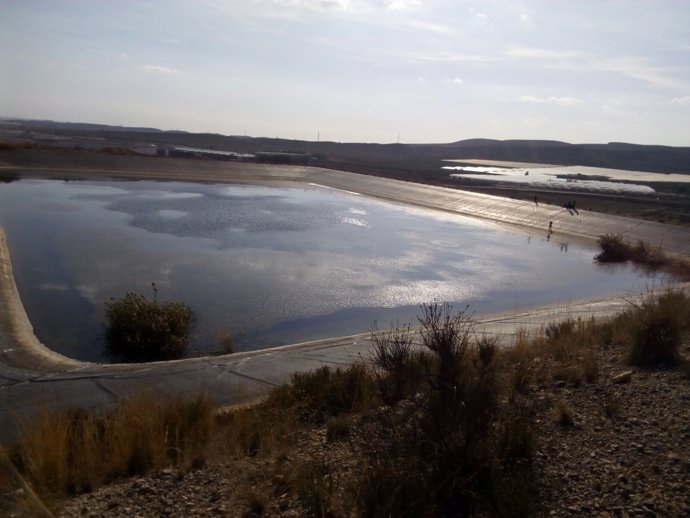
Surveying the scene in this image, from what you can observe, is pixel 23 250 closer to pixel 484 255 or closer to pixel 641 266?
pixel 484 255

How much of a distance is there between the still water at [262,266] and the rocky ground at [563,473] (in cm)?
699

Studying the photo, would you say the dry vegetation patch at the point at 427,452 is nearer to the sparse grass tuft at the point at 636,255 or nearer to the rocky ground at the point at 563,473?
the rocky ground at the point at 563,473

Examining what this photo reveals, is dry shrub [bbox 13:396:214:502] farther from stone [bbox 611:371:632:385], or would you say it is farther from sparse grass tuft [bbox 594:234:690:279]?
sparse grass tuft [bbox 594:234:690:279]

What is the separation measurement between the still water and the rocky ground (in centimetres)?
699

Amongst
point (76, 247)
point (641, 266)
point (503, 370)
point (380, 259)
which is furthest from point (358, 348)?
point (641, 266)

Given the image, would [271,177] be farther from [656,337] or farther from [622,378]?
[622,378]

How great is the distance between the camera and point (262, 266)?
2128 cm

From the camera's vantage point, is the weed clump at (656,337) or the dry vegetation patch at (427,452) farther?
the weed clump at (656,337)

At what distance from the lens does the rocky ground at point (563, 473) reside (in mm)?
4945

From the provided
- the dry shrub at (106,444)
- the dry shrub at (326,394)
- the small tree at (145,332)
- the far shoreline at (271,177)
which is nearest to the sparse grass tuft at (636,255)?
the far shoreline at (271,177)

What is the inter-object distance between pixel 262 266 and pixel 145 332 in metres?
8.91

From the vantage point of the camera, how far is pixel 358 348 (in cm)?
1212

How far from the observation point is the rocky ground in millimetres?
4945

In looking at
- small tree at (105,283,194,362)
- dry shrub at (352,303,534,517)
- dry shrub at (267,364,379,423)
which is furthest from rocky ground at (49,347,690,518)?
small tree at (105,283,194,362)
